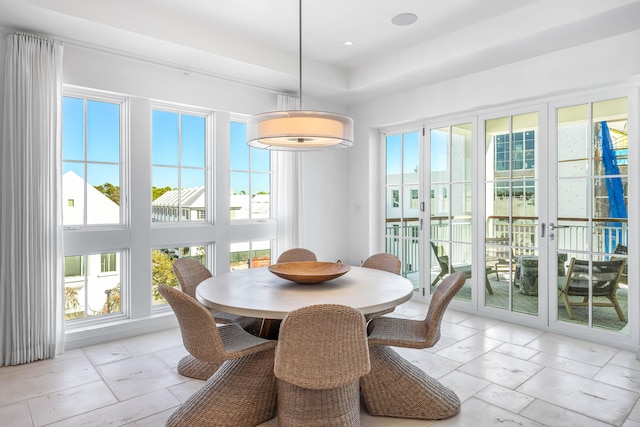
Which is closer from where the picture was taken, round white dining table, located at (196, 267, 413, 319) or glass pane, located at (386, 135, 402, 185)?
round white dining table, located at (196, 267, 413, 319)

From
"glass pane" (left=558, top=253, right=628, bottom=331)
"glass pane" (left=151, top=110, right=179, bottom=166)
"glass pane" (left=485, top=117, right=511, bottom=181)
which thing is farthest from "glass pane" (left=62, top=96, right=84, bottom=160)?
"glass pane" (left=558, top=253, right=628, bottom=331)

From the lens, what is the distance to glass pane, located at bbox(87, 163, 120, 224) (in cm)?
367

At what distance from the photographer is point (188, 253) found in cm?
428

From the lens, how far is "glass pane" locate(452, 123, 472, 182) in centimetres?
451

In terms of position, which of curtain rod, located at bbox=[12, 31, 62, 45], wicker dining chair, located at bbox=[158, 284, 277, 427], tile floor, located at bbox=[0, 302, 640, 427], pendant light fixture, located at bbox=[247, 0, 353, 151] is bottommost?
tile floor, located at bbox=[0, 302, 640, 427]

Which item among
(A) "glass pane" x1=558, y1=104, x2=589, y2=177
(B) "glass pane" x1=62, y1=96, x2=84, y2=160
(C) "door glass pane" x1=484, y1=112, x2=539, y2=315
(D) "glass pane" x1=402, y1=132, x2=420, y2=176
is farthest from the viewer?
(D) "glass pane" x1=402, y1=132, x2=420, y2=176

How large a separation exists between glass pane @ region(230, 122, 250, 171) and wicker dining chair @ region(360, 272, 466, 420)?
283cm

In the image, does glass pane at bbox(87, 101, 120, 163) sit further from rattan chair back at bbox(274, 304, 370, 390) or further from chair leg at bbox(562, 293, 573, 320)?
chair leg at bbox(562, 293, 573, 320)

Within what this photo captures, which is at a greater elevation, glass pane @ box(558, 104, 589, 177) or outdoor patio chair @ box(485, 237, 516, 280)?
glass pane @ box(558, 104, 589, 177)

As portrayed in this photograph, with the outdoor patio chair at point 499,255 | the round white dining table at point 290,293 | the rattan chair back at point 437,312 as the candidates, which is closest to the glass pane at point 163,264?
the round white dining table at point 290,293

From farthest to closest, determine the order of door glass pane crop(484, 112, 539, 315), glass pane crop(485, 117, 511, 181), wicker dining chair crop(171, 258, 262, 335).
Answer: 1. glass pane crop(485, 117, 511, 181)
2. door glass pane crop(484, 112, 539, 315)
3. wicker dining chair crop(171, 258, 262, 335)

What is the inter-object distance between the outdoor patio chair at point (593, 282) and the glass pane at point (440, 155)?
1.62 m

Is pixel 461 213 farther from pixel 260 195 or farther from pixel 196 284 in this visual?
pixel 196 284

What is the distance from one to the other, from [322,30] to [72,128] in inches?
96.6
